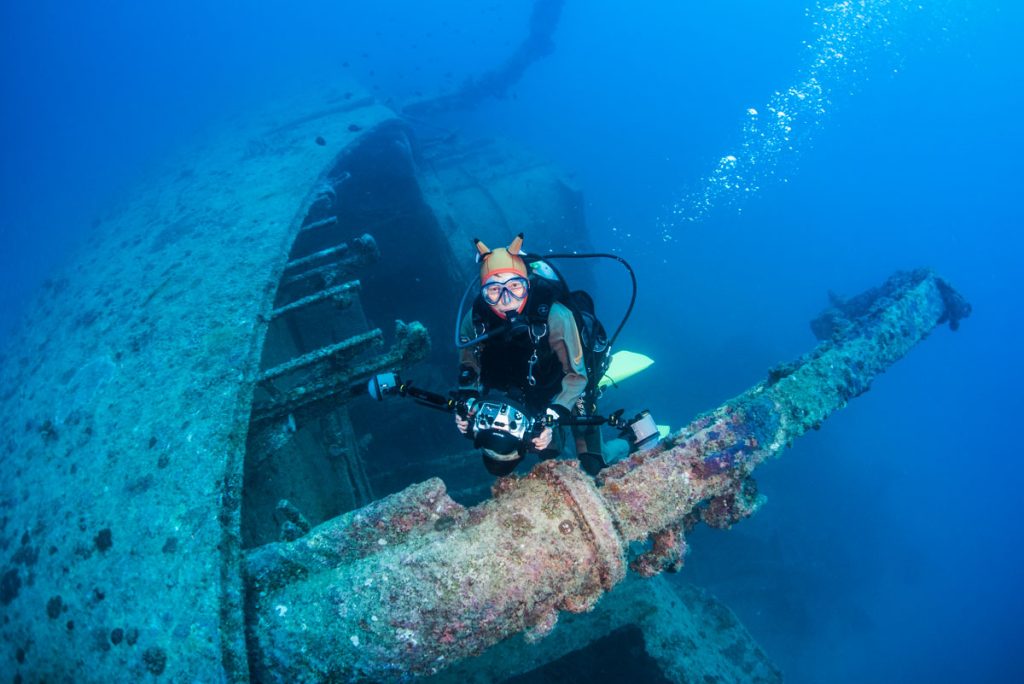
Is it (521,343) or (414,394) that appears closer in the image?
(414,394)

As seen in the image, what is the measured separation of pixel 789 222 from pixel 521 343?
69.4 m

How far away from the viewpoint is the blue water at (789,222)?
52.4ft

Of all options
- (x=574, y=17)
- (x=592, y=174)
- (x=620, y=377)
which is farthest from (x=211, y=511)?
(x=574, y=17)

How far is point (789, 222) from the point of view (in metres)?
60.4

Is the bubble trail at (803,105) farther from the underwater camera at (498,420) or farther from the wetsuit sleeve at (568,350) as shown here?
the underwater camera at (498,420)

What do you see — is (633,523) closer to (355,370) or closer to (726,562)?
(355,370)

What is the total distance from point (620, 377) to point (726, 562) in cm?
942

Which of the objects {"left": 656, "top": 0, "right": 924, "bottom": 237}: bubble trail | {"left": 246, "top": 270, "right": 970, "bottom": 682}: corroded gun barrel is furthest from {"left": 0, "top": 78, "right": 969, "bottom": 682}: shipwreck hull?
{"left": 656, "top": 0, "right": 924, "bottom": 237}: bubble trail

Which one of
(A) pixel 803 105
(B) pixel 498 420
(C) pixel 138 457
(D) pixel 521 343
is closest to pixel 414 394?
(B) pixel 498 420

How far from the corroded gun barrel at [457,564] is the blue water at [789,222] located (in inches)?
361

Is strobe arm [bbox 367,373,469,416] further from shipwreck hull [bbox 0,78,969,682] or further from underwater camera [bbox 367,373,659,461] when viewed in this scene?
→ shipwreck hull [bbox 0,78,969,682]

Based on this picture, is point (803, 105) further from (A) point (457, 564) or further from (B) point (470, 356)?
(A) point (457, 564)

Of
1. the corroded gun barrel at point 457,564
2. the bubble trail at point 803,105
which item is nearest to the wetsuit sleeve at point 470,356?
the corroded gun barrel at point 457,564

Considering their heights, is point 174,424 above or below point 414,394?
above
